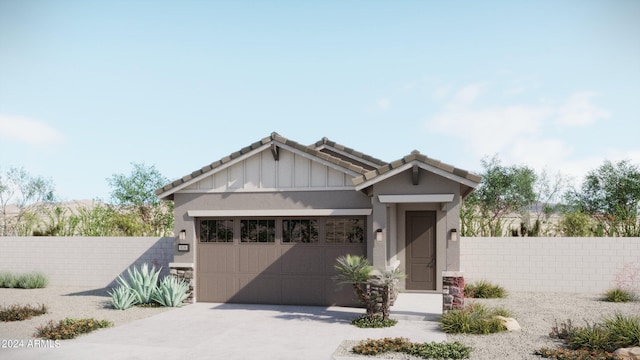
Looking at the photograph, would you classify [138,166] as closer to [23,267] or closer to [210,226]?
[23,267]

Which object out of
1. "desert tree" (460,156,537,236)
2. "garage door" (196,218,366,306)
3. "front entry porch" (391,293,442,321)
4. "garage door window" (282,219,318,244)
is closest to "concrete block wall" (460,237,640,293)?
"front entry porch" (391,293,442,321)

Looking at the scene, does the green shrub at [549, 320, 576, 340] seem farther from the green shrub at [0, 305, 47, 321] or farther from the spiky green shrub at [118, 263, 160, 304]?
the green shrub at [0, 305, 47, 321]

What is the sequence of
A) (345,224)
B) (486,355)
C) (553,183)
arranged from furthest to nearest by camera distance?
1. (553,183)
2. (345,224)
3. (486,355)

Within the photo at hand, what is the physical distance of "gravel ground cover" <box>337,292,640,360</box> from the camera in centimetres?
961

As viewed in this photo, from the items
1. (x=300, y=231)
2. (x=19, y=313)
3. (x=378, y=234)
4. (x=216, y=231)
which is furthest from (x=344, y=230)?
(x=19, y=313)

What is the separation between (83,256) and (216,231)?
722cm

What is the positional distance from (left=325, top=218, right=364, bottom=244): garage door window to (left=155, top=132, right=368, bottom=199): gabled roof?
1337 millimetres

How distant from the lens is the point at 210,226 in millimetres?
15398

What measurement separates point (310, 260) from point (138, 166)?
2273 centimetres

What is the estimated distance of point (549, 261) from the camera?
16.9 meters

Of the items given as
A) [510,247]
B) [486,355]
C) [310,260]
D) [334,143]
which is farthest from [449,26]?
[486,355]

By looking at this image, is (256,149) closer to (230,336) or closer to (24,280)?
(230,336)

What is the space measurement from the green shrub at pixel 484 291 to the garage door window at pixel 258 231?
5.79 m

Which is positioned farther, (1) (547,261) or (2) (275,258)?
(1) (547,261)
